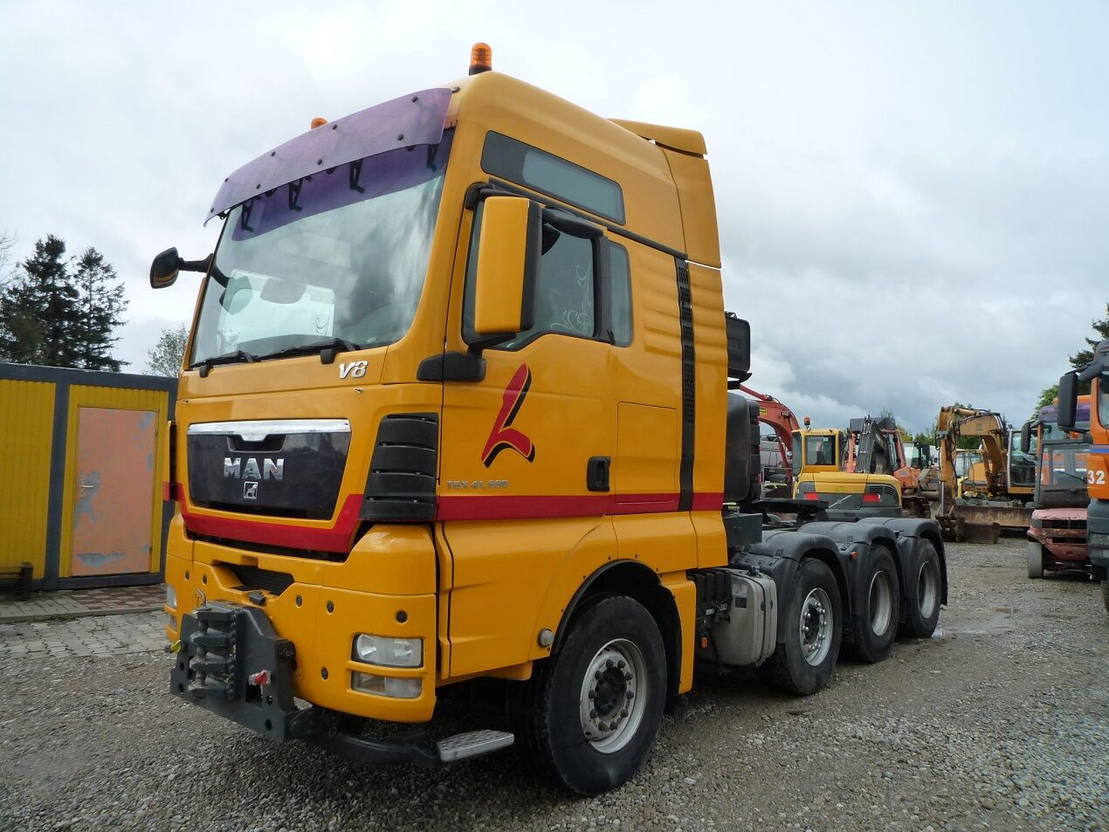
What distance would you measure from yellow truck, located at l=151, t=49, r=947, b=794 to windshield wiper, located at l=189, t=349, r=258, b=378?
18 millimetres

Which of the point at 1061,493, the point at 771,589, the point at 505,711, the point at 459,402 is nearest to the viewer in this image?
the point at 459,402

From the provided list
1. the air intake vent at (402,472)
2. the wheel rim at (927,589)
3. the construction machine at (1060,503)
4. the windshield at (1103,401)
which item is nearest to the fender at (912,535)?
the wheel rim at (927,589)

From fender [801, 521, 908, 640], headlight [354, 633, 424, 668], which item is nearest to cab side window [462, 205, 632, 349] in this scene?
headlight [354, 633, 424, 668]

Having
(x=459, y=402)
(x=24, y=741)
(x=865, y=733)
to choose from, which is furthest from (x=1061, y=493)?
(x=24, y=741)

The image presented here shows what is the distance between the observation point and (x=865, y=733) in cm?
510

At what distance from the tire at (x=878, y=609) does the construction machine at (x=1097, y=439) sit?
2.84m

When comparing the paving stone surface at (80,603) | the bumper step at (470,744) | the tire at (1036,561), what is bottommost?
the paving stone surface at (80,603)

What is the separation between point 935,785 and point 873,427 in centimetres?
1733

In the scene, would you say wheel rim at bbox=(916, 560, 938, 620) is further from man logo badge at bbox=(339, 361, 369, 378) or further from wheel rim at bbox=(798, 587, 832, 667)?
man logo badge at bbox=(339, 361, 369, 378)

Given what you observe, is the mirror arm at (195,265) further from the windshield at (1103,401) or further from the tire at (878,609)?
the windshield at (1103,401)

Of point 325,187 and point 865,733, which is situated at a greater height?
point 325,187

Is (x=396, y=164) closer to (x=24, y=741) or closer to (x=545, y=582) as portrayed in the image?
(x=545, y=582)

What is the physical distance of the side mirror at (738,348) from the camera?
5680 millimetres

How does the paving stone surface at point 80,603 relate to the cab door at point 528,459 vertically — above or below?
below
